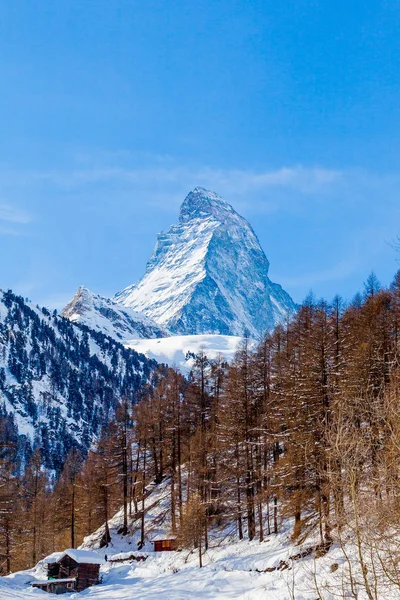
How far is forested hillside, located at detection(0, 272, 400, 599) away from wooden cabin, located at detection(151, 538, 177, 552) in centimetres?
129

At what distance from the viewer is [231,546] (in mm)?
37250

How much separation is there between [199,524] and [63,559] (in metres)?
14.2

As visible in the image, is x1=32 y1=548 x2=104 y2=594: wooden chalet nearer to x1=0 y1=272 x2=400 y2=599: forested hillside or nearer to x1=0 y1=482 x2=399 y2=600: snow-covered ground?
x1=0 y1=482 x2=399 y2=600: snow-covered ground

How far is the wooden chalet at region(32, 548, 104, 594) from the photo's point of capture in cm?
3969

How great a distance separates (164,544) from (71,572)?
7.60m

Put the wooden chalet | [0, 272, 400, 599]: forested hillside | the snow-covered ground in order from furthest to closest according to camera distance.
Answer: the wooden chalet, the snow-covered ground, [0, 272, 400, 599]: forested hillside

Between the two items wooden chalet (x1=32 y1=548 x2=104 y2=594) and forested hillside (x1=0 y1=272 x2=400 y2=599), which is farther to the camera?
wooden chalet (x1=32 y1=548 x2=104 y2=594)

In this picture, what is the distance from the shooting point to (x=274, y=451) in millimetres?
41375

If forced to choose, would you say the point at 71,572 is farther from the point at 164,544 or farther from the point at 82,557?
→ the point at 164,544

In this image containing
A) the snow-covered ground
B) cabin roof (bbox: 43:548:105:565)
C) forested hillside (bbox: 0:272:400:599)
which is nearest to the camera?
forested hillside (bbox: 0:272:400:599)

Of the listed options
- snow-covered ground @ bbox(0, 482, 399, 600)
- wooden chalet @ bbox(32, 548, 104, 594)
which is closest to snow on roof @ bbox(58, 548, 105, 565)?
wooden chalet @ bbox(32, 548, 104, 594)

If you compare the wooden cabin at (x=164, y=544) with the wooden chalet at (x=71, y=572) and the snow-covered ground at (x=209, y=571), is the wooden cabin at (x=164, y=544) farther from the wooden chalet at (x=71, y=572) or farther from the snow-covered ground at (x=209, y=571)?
the wooden chalet at (x=71, y=572)

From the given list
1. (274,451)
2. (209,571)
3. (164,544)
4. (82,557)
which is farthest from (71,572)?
(274,451)

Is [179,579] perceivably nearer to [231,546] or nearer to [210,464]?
[231,546]
